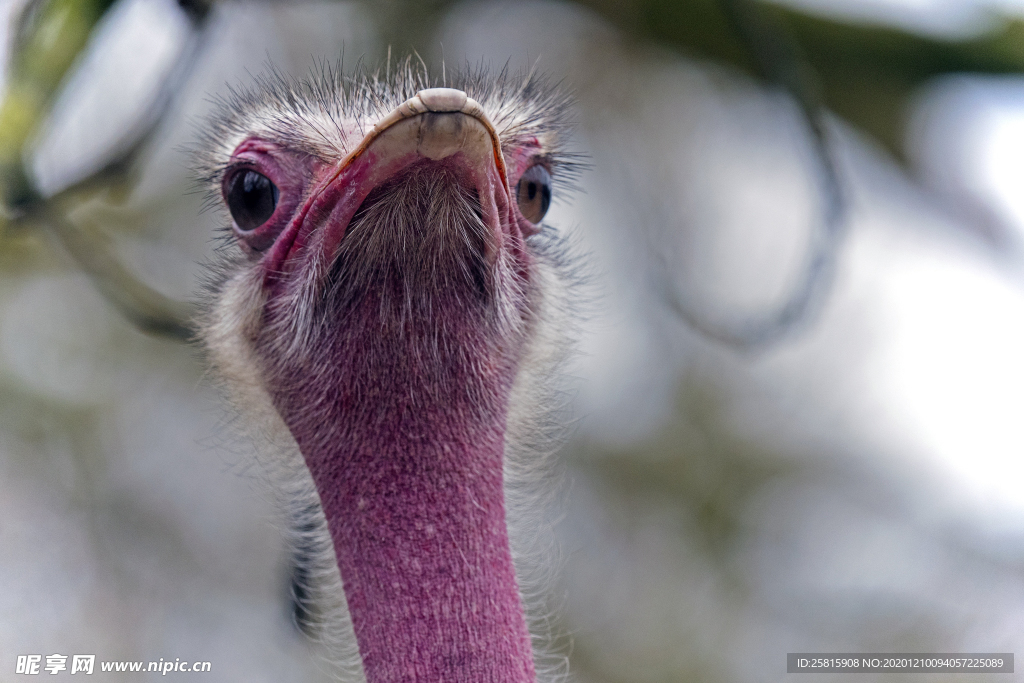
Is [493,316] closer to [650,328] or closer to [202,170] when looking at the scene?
[202,170]

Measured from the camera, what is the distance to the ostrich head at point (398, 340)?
4.55 feet

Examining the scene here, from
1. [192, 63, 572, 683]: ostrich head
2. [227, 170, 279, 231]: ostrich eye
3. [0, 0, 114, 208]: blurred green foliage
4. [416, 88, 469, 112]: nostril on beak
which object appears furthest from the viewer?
[0, 0, 114, 208]: blurred green foliage

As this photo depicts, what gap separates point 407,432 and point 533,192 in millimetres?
525

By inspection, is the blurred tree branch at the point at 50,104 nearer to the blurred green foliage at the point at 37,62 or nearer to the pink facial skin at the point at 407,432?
the blurred green foliage at the point at 37,62

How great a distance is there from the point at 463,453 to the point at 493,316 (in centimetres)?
25

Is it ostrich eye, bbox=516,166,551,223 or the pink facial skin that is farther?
ostrich eye, bbox=516,166,551,223

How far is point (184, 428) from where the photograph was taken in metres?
4.97

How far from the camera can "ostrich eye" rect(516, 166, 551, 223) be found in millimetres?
1701

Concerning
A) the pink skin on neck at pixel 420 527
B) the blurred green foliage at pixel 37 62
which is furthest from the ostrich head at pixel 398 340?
the blurred green foliage at pixel 37 62

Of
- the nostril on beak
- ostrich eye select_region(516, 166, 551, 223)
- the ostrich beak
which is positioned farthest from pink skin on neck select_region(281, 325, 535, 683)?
the nostril on beak

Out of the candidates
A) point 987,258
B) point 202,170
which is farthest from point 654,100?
point 202,170

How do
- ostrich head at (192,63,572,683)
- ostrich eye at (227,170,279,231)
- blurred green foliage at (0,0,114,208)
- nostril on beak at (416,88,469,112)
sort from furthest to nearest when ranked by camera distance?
blurred green foliage at (0,0,114,208), ostrich eye at (227,170,279,231), ostrich head at (192,63,572,683), nostril on beak at (416,88,469,112)

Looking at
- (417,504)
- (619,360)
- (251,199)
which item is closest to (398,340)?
(417,504)

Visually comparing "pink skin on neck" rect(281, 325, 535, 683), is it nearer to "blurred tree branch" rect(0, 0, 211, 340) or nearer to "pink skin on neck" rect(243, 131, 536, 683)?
"pink skin on neck" rect(243, 131, 536, 683)
